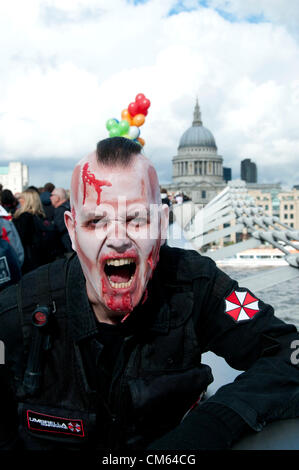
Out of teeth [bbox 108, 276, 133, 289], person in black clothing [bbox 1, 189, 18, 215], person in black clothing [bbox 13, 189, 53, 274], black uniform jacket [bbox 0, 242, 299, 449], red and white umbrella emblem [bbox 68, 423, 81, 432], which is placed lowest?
red and white umbrella emblem [bbox 68, 423, 81, 432]

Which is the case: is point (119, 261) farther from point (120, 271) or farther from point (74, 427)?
point (74, 427)

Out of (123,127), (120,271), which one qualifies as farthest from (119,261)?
(123,127)

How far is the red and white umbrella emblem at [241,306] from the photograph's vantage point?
5.53ft

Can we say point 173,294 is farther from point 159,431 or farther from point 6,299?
point 6,299

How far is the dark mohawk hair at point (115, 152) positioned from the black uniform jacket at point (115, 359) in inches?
15.9

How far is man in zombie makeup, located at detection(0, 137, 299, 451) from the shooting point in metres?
1.55

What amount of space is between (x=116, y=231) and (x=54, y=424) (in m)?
0.64

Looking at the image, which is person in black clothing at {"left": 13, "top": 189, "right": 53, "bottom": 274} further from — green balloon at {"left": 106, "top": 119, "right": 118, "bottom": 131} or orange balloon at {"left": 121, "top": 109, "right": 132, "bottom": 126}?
orange balloon at {"left": 121, "top": 109, "right": 132, "bottom": 126}

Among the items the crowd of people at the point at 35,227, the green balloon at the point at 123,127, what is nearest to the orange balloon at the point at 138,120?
the green balloon at the point at 123,127

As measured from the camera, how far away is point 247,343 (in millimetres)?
1666

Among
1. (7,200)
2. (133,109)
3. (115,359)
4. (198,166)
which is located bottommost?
(115,359)

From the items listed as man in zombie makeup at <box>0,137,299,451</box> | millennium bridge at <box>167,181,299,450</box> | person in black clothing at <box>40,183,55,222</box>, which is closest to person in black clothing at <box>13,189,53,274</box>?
person in black clothing at <box>40,183,55,222</box>
